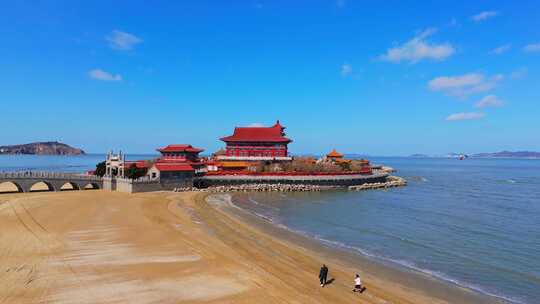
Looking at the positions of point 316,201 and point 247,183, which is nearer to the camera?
point 316,201

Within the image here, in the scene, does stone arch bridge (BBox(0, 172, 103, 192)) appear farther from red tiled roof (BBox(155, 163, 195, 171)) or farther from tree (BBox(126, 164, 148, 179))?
red tiled roof (BBox(155, 163, 195, 171))

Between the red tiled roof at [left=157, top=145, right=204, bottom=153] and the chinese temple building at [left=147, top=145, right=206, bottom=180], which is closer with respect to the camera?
the chinese temple building at [left=147, top=145, right=206, bottom=180]

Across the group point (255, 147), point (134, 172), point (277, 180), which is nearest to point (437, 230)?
point (277, 180)

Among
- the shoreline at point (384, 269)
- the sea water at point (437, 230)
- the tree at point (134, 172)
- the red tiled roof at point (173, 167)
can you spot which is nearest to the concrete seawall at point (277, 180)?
the red tiled roof at point (173, 167)

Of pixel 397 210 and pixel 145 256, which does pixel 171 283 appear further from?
pixel 397 210

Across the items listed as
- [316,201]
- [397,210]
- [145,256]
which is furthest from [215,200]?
[145,256]

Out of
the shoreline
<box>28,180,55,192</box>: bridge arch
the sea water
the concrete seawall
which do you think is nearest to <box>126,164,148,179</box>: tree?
the concrete seawall

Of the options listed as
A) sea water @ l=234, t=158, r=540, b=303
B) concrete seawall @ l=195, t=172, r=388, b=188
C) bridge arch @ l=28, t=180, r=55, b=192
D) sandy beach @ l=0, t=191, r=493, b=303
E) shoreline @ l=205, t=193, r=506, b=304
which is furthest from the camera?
concrete seawall @ l=195, t=172, r=388, b=188
